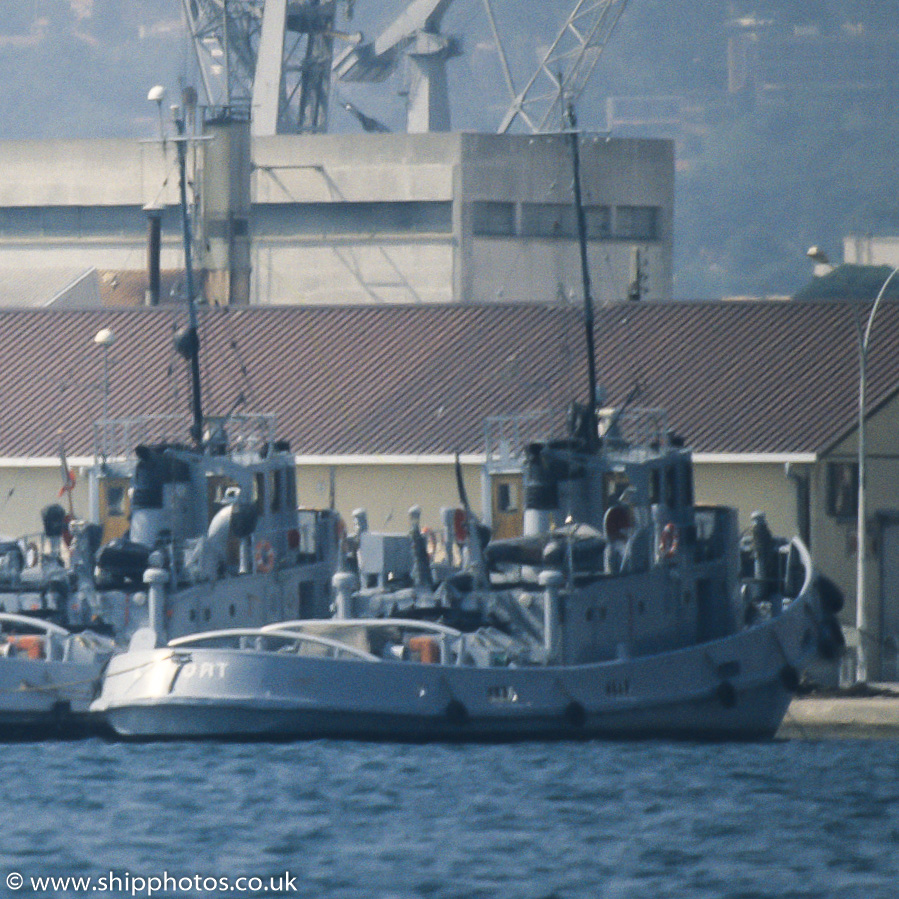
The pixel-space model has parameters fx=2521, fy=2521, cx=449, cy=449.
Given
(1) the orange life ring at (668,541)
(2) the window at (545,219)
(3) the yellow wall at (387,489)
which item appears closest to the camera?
(1) the orange life ring at (668,541)

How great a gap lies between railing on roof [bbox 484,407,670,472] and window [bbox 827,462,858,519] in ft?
11.1

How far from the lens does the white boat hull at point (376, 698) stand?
34.3 metres

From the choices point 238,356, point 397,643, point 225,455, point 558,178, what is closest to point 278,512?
point 225,455

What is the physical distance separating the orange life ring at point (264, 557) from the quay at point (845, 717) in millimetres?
8441

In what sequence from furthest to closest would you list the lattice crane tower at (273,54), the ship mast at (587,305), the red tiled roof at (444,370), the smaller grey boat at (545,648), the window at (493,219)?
the lattice crane tower at (273,54) → the window at (493,219) → the red tiled roof at (444,370) → the ship mast at (587,305) → the smaller grey boat at (545,648)

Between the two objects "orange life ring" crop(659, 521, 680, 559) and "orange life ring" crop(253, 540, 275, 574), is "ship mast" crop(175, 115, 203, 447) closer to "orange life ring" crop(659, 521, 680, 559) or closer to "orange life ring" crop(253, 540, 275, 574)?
"orange life ring" crop(253, 540, 275, 574)

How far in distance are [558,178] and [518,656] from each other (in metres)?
56.9

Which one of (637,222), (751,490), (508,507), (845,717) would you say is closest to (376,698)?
(508,507)

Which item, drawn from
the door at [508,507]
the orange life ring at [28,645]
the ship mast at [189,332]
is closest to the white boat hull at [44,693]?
the orange life ring at [28,645]

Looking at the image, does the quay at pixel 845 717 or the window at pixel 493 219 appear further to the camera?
the window at pixel 493 219

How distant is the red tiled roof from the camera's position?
2005 inches

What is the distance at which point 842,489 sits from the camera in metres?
48.6

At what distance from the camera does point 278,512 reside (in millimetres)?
40500

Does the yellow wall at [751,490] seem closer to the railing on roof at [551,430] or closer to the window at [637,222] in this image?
the railing on roof at [551,430]
